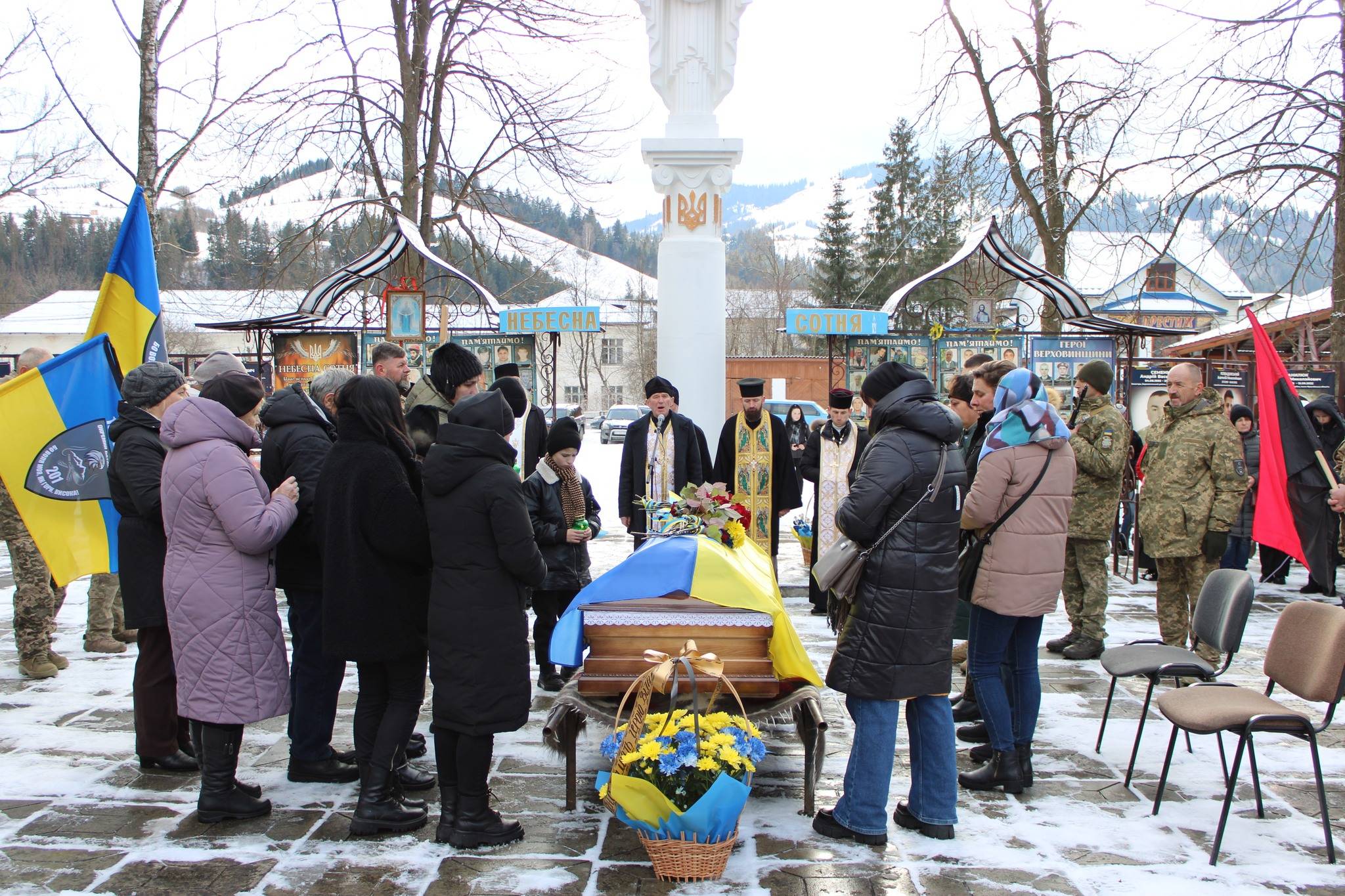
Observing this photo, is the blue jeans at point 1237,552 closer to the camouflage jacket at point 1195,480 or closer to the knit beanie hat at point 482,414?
the camouflage jacket at point 1195,480

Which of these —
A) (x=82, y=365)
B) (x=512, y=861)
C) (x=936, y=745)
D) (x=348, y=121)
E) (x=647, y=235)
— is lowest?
(x=512, y=861)

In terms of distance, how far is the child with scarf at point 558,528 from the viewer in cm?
563

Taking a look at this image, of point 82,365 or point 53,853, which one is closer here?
point 53,853

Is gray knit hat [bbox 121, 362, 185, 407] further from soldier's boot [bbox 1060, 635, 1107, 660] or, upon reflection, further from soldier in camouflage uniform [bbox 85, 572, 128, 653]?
soldier's boot [bbox 1060, 635, 1107, 660]

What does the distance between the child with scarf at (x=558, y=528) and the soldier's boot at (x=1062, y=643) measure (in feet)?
10.9

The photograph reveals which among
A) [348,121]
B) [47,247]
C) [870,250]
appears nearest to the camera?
[348,121]

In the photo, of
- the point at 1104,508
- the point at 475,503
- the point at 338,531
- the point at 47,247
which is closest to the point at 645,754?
the point at 475,503

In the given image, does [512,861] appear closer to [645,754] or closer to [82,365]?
[645,754]

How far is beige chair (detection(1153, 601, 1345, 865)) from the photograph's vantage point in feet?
12.3

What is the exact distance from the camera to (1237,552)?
8.77 metres

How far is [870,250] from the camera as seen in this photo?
40.4 metres

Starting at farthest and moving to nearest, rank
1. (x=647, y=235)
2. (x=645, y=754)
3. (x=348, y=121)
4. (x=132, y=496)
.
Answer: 1. (x=647, y=235)
2. (x=348, y=121)
3. (x=132, y=496)
4. (x=645, y=754)

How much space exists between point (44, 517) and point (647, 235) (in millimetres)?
111169

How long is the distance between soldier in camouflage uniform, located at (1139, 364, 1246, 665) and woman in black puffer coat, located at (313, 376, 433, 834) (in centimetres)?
461
